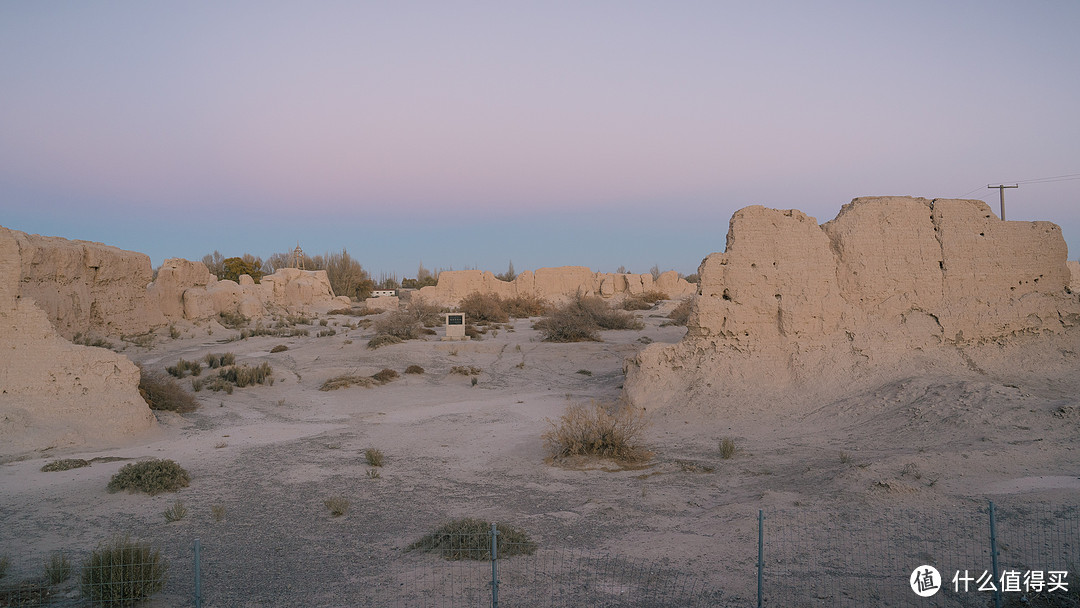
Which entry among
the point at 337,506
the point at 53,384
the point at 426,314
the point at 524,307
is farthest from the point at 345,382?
the point at 524,307

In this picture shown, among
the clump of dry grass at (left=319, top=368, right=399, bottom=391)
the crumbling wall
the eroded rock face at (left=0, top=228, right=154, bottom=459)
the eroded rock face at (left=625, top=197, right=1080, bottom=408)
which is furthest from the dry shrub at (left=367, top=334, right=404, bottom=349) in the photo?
the eroded rock face at (left=625, top=197, right=1080, bottom=408)

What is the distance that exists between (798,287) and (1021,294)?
364 centimetres

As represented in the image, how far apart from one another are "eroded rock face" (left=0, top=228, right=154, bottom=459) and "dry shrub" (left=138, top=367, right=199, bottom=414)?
1416 millimetres

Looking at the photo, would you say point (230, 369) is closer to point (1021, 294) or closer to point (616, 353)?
point (616, 353)

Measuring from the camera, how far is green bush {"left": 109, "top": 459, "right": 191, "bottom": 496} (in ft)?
26.4

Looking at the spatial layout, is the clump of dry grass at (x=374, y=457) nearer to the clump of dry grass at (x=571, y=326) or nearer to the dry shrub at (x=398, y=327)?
the dry shrub at (x=398, y=327)

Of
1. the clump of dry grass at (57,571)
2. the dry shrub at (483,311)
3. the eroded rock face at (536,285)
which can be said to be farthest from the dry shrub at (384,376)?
the eroded rock face at (536,285)

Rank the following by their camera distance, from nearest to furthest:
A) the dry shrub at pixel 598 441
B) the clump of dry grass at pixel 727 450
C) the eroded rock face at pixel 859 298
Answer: the clump of dry grass at pixel 727 450 < the dry shrub at pixel 598 441 < the eroded rock face at pixel 859 298

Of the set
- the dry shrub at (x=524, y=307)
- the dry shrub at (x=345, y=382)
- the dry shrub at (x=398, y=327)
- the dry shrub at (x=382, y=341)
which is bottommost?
the dry shrub at (x=345, y=382)

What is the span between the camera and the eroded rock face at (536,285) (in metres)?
42.4

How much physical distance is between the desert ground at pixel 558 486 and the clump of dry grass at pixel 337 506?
0.28 ft

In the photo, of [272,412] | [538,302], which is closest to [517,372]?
[272,412]

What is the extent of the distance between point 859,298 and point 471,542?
8700mm

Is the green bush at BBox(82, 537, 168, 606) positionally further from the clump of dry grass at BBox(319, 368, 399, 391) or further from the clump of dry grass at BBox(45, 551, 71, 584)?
the clump of dry grass at BBox(319, 368, 399, 391)
